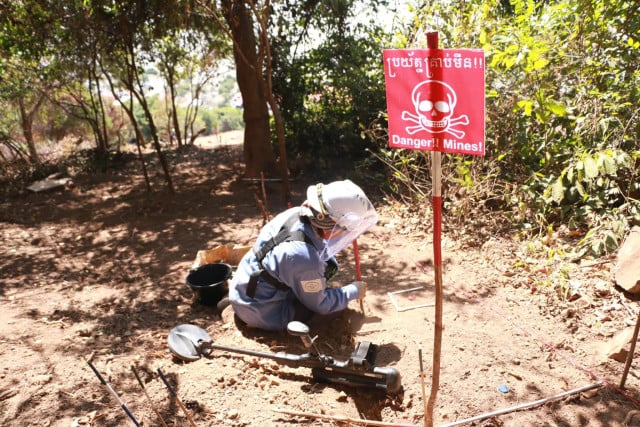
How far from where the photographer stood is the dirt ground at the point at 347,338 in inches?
101

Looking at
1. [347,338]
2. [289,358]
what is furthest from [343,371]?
[347,338]

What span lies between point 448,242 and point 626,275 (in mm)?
1699

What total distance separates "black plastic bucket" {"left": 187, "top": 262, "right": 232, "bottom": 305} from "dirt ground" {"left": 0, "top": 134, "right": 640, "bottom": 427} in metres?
0.11

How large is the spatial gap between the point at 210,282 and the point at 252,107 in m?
4.32

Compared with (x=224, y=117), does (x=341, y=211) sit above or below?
below

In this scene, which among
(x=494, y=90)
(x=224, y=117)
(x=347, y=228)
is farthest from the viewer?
(x=224, y=117)

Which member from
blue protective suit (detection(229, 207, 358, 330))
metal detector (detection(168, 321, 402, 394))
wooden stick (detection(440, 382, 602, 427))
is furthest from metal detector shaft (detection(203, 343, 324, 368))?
wooden stick (detection(440, 382, 602, 427))

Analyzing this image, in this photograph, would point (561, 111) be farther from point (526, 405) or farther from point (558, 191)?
point (526, 405)

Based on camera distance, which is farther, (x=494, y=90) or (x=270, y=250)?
(x=494, y=90)

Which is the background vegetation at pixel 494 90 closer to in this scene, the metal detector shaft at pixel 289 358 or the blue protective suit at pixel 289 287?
the blue protective suit at pixel 289 287

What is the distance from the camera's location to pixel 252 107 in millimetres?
7648

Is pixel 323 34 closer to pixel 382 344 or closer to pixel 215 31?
pixel 215 31

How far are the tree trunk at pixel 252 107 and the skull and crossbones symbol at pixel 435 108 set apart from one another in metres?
5.55

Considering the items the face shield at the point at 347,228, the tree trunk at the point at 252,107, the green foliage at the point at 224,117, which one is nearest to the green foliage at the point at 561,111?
the face shield at the point at 347,228
